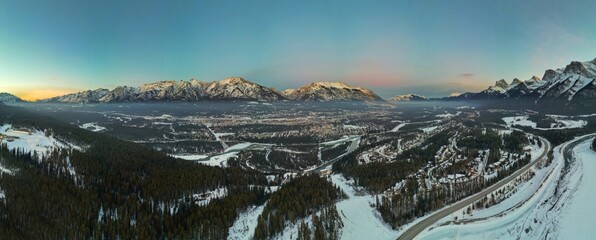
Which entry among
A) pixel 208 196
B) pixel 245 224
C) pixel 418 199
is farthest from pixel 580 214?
pixel 208 196

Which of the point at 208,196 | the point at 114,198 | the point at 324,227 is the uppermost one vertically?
the point at 114,198

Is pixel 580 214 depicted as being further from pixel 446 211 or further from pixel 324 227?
pixel 324 227

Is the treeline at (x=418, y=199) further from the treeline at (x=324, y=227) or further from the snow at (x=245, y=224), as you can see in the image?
the snow at (x=245, y=224)

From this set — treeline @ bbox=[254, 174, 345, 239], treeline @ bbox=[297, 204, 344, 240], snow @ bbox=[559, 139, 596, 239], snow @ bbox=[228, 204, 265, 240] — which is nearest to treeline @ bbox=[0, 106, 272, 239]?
snow @ bbox=[228, 204, 265, 240]

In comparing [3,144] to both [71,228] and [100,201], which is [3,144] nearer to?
[100,201]

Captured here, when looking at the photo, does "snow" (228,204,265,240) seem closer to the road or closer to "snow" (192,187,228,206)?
"snow" (192,187,228,206)
